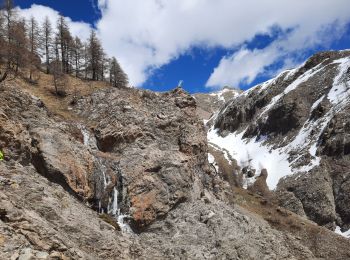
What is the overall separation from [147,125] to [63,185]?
1526 cm

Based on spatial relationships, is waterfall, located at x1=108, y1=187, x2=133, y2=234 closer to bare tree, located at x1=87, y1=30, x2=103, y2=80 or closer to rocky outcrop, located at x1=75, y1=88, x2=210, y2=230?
rocky outcrop, located at x1=75, y1=88, x2=210, y2=230

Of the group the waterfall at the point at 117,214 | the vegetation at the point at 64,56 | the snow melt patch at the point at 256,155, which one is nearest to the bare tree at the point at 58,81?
the vegetation at the point at 64,56

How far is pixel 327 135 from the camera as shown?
9012 cm

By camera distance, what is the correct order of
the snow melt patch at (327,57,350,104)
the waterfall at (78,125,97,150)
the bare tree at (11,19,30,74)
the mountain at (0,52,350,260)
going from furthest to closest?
the snow melt patch at (327,57,350,104)
the bare tree at (11,19,30,74)
the waterfall at (78,125,97,150)
the mountain at (0,52,350,260)

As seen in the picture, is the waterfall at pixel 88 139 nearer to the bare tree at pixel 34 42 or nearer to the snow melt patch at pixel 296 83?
the bare tree at pixel 34 42

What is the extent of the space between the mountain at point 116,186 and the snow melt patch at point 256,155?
34353 mm

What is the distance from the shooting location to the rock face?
258 feet

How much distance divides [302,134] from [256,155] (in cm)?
1227

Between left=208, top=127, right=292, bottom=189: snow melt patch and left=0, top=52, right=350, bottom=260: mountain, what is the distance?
3435 cm

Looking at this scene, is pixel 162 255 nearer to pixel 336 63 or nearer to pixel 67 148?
pixel 67 148

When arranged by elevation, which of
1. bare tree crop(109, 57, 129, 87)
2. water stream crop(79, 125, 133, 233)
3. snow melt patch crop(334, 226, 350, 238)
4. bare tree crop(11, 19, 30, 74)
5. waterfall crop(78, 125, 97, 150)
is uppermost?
bare tree crop(109, 57, 129, 87)

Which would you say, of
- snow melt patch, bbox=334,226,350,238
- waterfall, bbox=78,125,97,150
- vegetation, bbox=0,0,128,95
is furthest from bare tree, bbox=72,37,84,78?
snow melt patch, bbox=334,226,350,238

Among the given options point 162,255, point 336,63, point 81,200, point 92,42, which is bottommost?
point 162,255

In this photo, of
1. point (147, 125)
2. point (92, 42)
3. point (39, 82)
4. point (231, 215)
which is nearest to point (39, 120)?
point (147, 125)
